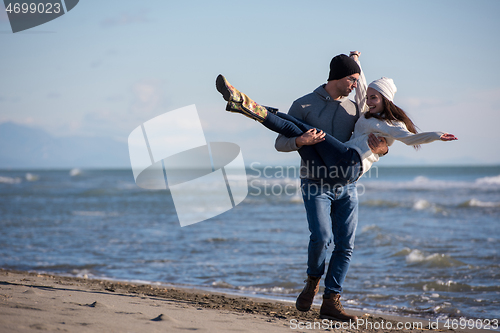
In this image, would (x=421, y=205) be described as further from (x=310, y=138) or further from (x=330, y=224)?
(x=310, y=138)

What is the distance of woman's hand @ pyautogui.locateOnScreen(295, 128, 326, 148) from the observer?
2.97 m

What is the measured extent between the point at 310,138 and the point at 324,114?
0.37m

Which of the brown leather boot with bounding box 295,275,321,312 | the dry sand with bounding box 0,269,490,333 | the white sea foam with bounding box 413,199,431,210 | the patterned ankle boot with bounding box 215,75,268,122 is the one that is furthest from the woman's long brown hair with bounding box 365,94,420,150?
the white sea foam with bounding box 413,199,431,210

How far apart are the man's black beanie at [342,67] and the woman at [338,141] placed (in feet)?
0.70

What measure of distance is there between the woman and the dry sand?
1189 millimetres

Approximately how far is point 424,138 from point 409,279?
329cm

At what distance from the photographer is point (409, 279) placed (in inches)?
217

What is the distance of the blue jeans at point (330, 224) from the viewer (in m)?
Result: 3.12

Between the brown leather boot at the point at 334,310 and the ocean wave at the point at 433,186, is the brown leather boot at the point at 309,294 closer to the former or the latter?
the brown leather boot at the point at 334,310

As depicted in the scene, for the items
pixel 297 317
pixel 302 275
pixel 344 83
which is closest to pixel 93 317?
pixel 297 317

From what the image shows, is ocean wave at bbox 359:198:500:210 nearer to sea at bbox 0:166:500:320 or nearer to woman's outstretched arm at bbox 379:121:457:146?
sea at bbox 0:166:500:320

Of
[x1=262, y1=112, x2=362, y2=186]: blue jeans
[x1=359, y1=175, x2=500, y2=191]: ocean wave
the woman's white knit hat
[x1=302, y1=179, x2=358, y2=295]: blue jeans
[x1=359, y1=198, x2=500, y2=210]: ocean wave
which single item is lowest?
[x1=359, y1=175, x2=500, y2=191]: ocean wave

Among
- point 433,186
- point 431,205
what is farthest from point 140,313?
point 433,186

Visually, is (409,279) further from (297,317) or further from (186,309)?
(186,309)
